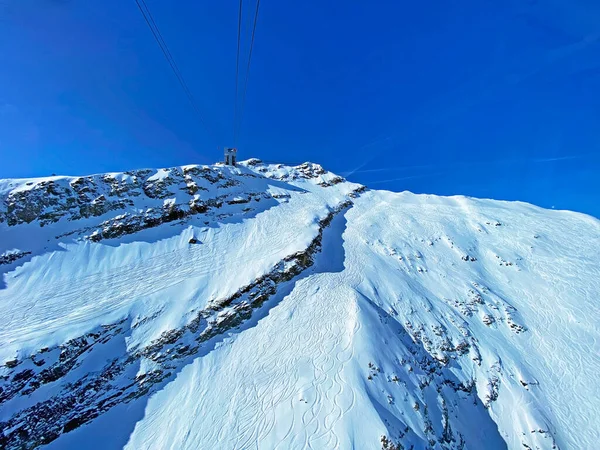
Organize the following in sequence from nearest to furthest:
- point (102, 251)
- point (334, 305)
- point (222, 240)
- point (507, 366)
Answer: point (507, 366) → point (334, 305) → point (102, 251) → point (222, 240)

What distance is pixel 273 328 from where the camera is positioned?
1516 cm

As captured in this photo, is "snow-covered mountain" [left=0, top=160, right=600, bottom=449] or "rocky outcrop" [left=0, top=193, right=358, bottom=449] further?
"snow-covered mountain" [left=0, top=160, right=600, bottom=449]

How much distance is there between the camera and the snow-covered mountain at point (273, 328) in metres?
10.9

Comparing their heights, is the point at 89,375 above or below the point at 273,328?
below

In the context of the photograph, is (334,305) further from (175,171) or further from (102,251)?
(175,171)

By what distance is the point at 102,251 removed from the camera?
19.3 metres

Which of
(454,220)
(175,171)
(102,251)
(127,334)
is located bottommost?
→ (127,334)

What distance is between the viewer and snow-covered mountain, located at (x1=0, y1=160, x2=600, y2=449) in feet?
35.8

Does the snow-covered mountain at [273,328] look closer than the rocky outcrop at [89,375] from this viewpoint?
No

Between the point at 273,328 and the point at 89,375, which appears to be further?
the point at 273,328

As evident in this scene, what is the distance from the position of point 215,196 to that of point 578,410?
105 ft

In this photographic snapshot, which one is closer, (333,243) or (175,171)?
(333,243)

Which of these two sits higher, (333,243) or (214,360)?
(333,243)

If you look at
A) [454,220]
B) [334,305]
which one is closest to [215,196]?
[334,305]
